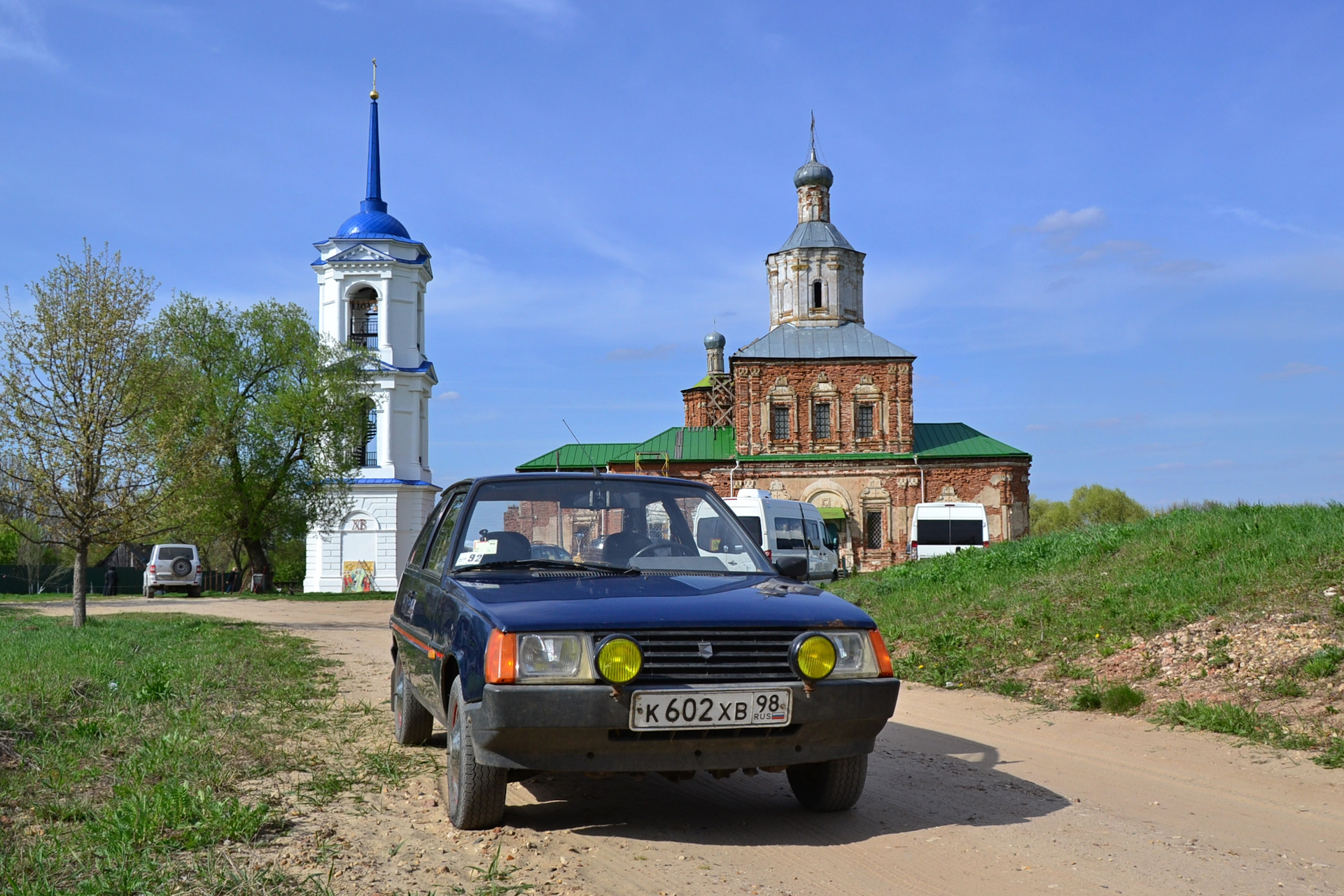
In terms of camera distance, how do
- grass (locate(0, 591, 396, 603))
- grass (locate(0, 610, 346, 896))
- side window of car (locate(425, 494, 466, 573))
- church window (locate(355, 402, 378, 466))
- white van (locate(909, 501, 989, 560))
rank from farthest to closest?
church window (locate(355, 402, 378, 466)), white van (locate(909, 501, 989, 560)), grass (locate(0, 591, 396, 603)), side window of car (locate(425, 494, 466, 573)), grass (locate(0, 610, 346, 896))

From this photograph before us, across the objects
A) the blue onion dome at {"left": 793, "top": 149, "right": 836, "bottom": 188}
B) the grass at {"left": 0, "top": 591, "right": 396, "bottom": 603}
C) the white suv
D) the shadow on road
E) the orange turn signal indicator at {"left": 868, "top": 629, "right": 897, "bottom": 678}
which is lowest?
the grass at {"left": 0, "top": 591, "right": 396, "bottom": 603}

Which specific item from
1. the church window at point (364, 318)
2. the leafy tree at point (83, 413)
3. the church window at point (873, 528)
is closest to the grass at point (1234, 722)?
the leafy tree at point (83, 413)

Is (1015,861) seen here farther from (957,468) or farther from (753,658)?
(957,468)

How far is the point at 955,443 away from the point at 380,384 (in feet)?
91.6

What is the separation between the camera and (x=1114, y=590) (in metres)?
11.7

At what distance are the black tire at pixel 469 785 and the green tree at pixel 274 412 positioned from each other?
119 ft

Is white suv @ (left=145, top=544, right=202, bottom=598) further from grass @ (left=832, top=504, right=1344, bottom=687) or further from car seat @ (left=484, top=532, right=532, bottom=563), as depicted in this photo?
car seat @ (left=484, top=532, right=532, bottom=563)

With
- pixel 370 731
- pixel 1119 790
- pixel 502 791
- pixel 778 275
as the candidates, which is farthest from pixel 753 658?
pixel 778 275

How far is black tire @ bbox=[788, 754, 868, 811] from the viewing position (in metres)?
5.12

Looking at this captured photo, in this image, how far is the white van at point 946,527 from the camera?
121 feet

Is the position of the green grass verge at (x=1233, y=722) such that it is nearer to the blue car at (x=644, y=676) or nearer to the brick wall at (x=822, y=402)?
the blue car at (x=644, y=676)

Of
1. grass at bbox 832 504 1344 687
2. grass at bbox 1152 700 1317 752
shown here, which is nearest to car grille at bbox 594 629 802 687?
grass at bbox 1152 700 1317 752

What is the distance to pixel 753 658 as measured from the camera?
4.68m

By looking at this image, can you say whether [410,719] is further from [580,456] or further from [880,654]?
[580,456]
